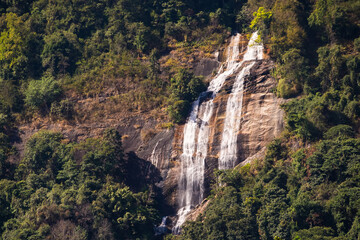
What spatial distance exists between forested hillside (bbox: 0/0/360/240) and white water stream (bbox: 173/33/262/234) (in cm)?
118

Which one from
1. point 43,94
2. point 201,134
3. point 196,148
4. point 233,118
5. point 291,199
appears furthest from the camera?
point 43,94

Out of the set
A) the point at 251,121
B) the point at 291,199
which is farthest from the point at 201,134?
the point at 291,199

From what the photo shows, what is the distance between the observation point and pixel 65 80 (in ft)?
198

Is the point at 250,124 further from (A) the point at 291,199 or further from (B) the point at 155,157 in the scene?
(A) the point at 291,199

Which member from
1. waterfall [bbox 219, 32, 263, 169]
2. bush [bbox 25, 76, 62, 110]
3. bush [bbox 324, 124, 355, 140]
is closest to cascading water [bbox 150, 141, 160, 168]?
waterfall [bbox 219, 32, 263, 169]

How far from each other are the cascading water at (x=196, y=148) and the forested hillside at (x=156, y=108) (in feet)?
3.70

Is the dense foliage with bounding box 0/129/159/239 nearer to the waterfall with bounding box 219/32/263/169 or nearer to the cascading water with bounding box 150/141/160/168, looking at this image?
the cascading water with bounding box 150/141/160/168

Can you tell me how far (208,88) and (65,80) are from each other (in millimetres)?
14651

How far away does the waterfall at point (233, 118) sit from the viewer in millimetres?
51188

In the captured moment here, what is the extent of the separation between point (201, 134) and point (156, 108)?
5.73m

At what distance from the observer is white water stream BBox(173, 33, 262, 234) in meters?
51.0

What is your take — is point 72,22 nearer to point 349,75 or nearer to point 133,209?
point 133,209

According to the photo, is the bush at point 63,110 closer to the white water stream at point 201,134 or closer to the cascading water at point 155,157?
the cascading water at point 155,157

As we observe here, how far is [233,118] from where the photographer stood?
172 feet
